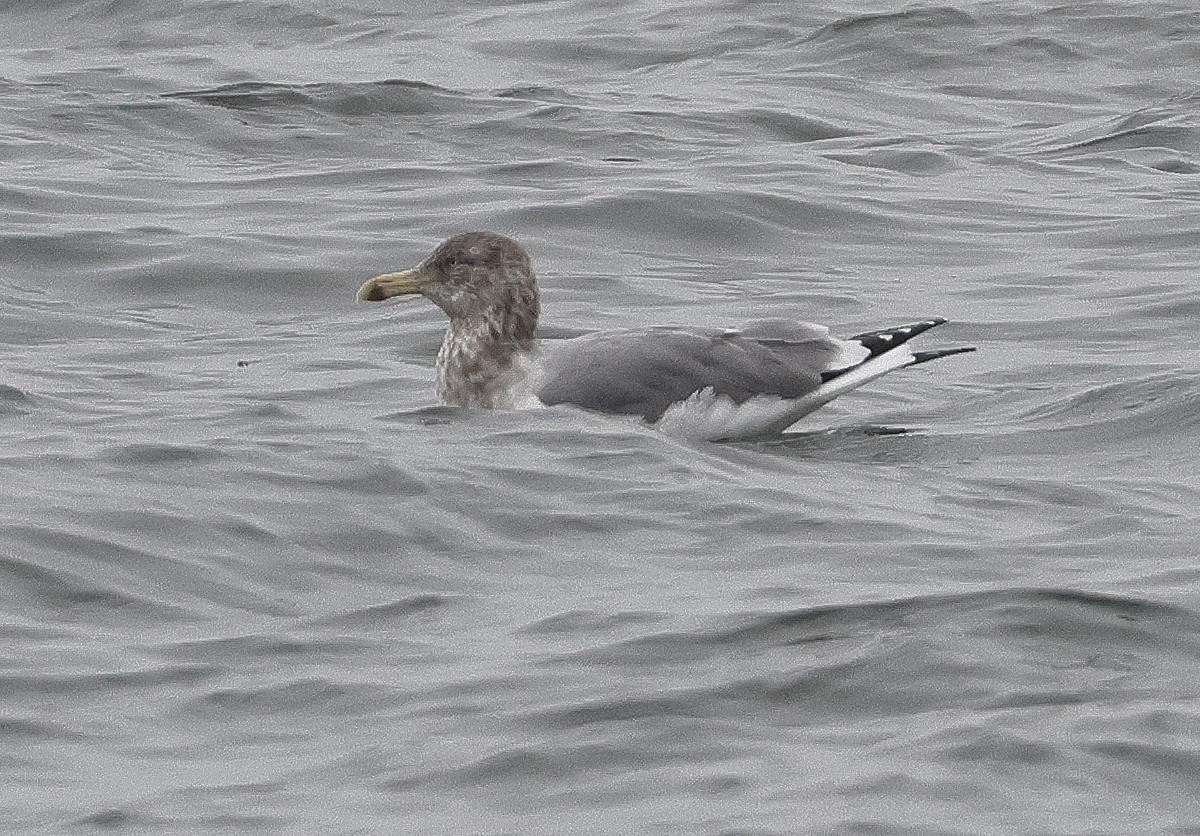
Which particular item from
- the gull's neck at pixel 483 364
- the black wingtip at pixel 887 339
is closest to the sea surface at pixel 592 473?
the gull's neck at pixel 483 364

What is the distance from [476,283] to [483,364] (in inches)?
23.0

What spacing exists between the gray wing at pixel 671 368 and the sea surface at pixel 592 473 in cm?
14

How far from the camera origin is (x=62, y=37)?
68.9 feet

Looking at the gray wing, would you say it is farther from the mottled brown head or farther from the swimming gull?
the mottled brown head

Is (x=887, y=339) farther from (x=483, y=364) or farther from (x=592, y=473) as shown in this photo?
(x=592, y=473)

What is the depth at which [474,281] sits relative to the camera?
1120cm

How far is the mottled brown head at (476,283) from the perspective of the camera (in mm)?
11117

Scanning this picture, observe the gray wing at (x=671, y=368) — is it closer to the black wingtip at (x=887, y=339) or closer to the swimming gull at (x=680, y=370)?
the swimming gull at (x=680, y=370)

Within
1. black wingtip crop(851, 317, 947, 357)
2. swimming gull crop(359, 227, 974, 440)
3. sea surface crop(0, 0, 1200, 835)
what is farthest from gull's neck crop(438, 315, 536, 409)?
black wingtip crop(851, 317, 947, 357)

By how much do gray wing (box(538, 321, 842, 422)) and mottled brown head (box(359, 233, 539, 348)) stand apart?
733 millimetres

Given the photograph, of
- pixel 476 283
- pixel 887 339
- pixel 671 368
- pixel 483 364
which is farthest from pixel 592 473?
pixel 476 283

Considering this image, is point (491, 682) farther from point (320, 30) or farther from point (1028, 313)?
point (320, 30)

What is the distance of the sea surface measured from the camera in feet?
21.0

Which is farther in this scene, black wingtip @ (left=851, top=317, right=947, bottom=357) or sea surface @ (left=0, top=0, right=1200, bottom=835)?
black wingtip @ (left=851, top=317, right=947, bottom=357)
